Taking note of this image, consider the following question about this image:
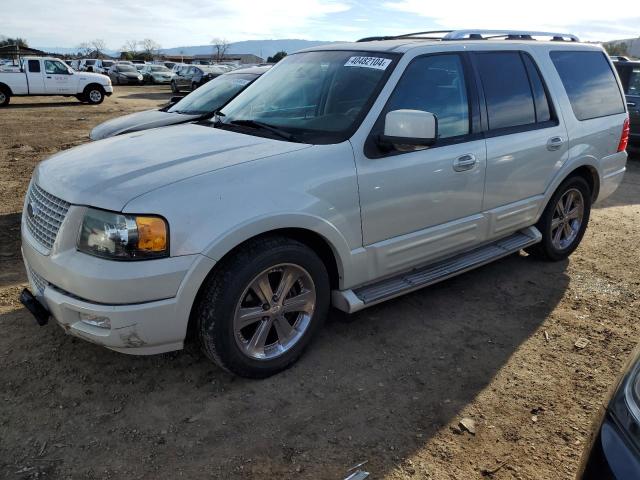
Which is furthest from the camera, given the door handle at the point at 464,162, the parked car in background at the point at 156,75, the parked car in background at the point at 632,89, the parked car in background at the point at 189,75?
the parked car in background at the point at 156,75

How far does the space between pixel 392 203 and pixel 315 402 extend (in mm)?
1292

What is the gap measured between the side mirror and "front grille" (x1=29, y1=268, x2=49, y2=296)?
2.09m

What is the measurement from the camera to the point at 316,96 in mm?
3627

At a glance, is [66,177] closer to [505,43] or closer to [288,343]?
[288,343]

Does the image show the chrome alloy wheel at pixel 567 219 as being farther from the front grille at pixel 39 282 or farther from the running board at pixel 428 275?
the front grille at pixel 39 282

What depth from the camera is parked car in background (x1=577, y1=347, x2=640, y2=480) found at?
4.98 ft

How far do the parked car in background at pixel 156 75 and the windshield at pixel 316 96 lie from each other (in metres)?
36.5

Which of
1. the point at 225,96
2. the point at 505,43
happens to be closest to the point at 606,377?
the point at 505,43

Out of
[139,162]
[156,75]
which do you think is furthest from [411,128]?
[156,75]

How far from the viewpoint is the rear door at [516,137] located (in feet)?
12.9

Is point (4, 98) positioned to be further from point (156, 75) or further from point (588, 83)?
point (588, 83)

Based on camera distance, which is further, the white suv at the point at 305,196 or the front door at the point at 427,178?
the front door at the point at 427,178

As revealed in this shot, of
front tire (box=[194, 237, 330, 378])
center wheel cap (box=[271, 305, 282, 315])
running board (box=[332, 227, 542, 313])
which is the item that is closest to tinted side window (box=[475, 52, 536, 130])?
running board (box=[332, 227, 542, 313])

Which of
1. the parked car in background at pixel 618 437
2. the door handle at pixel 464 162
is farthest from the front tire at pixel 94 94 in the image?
the parked car in background at pixel 618 437
